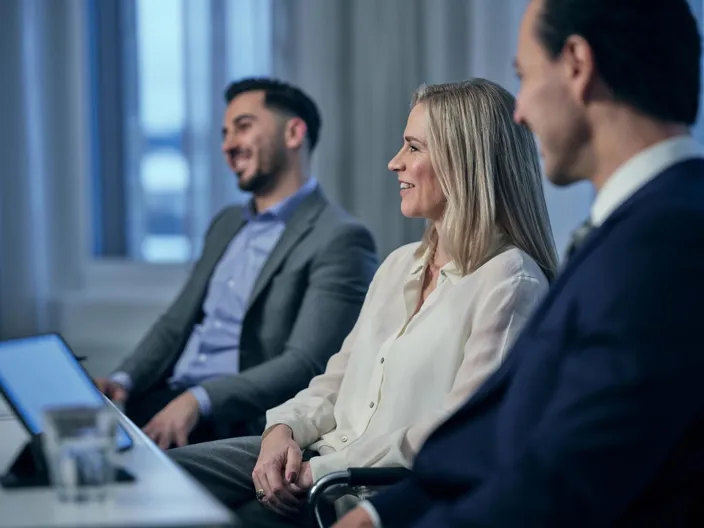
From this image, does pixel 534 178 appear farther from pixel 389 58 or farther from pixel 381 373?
pixel 389 58

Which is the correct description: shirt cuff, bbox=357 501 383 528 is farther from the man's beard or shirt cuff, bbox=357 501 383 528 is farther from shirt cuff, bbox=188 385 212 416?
the man's beard

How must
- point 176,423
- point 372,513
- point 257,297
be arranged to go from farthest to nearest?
1. point 257,297
2. point 176,423
3. point 372,513

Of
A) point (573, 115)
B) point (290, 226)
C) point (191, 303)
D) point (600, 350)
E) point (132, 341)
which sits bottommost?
point (132, 341)

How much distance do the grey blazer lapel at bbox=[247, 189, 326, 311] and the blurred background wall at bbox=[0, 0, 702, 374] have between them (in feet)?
2.30

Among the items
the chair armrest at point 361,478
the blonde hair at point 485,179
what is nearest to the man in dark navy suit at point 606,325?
the chair armrest at point 361,478

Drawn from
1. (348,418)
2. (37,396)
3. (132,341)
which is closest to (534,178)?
(348,418)

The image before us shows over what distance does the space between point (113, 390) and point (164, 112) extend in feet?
4.08

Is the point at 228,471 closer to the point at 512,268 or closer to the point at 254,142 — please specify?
the point at 512,268

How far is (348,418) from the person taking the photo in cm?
191

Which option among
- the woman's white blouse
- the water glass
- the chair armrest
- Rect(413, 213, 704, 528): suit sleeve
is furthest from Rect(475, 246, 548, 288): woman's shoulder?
the water glass

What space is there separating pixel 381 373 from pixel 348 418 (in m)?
0.15

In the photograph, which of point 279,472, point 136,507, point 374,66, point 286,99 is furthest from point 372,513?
point 374,66

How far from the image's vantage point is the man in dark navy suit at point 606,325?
1.04 metres

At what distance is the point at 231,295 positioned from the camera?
2.86 metres
